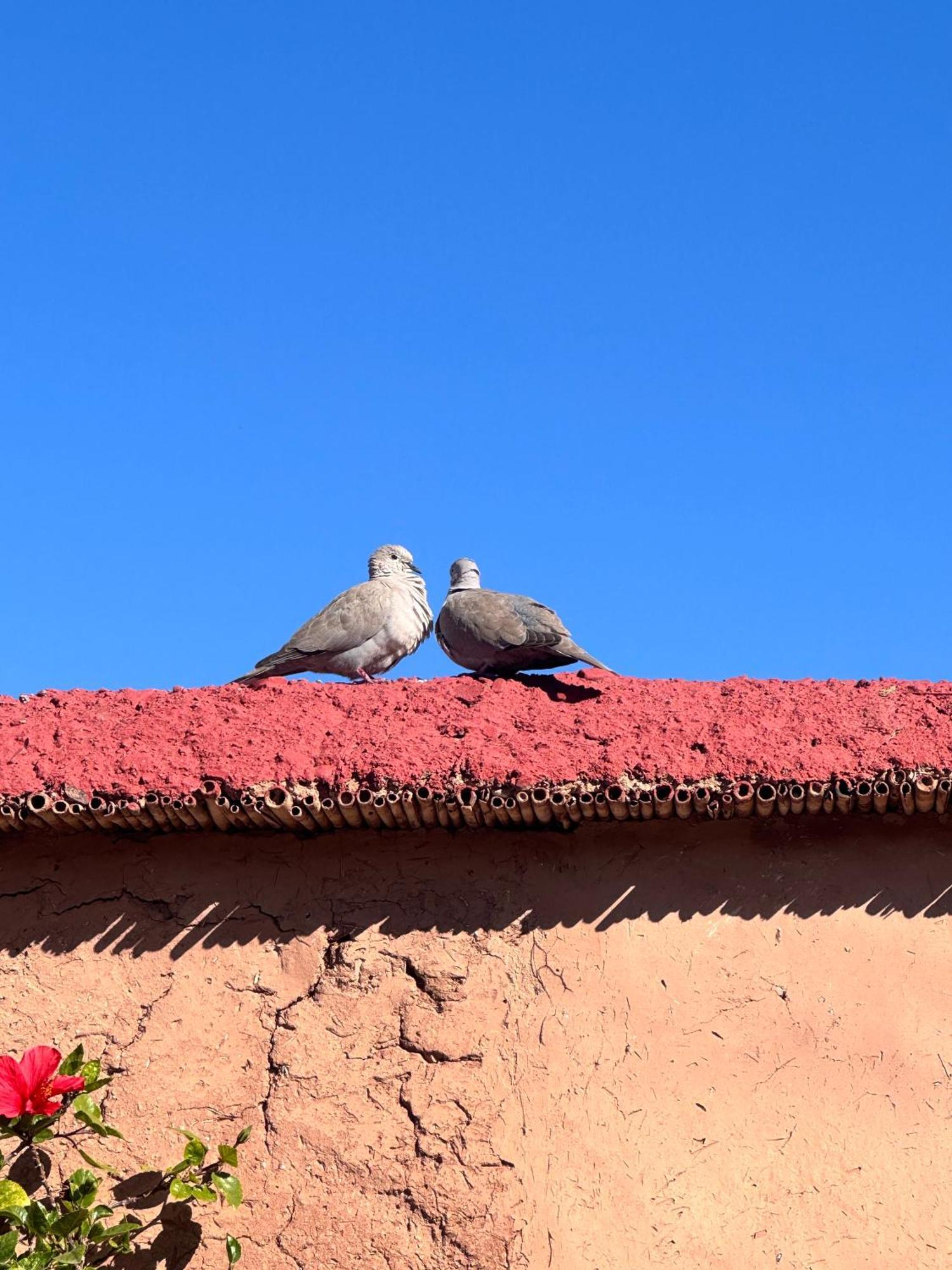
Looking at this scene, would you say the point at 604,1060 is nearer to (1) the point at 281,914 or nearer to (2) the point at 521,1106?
(2) the point at 521,1106

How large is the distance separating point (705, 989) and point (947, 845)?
111 centimetres

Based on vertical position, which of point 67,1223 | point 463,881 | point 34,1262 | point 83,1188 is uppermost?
point 463,881

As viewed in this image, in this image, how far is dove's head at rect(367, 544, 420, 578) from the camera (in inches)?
324

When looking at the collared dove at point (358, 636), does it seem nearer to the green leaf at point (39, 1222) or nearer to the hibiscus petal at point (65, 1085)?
the hibiscus petal at point (65, 1085)

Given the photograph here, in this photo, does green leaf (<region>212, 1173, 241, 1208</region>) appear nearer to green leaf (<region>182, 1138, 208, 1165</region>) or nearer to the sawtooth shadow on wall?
green leaf (<region>182, 1138, 208, 1165</region>)

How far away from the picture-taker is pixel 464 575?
314 inches

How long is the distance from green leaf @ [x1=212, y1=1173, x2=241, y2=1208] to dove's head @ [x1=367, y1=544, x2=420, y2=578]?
3.75 meters

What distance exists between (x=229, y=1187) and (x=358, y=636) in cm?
292

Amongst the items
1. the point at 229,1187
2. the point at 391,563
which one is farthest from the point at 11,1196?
the point at 391,563

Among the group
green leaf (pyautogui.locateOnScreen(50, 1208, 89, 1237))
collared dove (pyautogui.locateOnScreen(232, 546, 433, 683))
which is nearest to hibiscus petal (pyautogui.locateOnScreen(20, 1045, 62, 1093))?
green leaf (pyautogui.locateOnScreen(50, 1208, 89, 1237))

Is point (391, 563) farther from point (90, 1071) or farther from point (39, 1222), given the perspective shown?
point (39, 1222)

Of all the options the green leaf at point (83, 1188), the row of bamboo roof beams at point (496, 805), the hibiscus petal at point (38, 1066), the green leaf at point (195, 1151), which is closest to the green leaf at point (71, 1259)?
the green leaf at point (83, 1188)

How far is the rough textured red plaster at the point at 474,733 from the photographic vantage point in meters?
5.59

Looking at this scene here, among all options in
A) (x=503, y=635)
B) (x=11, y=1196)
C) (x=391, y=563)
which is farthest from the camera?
(x=391, y=563)
